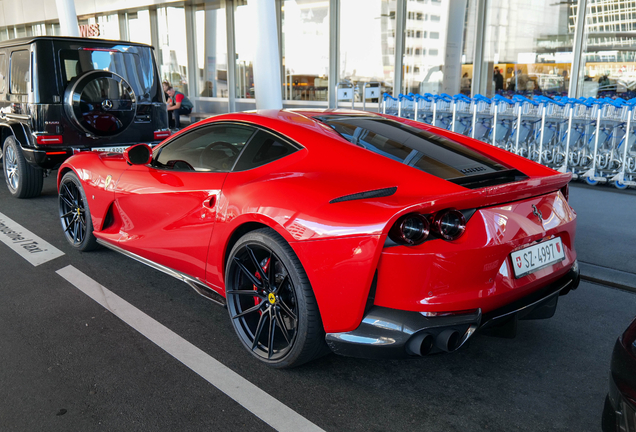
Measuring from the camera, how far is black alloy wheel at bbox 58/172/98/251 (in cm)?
499

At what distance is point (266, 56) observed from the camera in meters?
9.54

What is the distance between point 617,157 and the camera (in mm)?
8648

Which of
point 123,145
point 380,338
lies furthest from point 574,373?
point 123,145

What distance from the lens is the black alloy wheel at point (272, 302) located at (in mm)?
2797

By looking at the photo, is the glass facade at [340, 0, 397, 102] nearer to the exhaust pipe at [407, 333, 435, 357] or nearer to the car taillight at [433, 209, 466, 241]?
the car taillight at [433, 209, 466, 241]

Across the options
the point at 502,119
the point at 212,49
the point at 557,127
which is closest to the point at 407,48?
the point at 502,119

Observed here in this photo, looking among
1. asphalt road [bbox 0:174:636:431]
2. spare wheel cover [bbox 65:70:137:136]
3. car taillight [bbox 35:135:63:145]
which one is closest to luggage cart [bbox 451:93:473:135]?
spare wheel cover [bbox 65:70:137:136]

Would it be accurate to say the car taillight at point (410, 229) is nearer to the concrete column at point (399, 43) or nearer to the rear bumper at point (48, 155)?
the rear bumper at point (48, 155)

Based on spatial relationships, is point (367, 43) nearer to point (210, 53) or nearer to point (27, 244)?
point (210, 53)

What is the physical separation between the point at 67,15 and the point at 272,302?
1469 cm

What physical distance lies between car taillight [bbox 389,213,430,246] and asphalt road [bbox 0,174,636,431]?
860 millimetres

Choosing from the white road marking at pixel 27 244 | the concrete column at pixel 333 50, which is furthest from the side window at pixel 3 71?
the concrete column at pixel 333 50

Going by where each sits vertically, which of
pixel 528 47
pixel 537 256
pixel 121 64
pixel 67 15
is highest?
pixel 67 15

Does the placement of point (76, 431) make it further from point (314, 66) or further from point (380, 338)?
point (314, 66)
